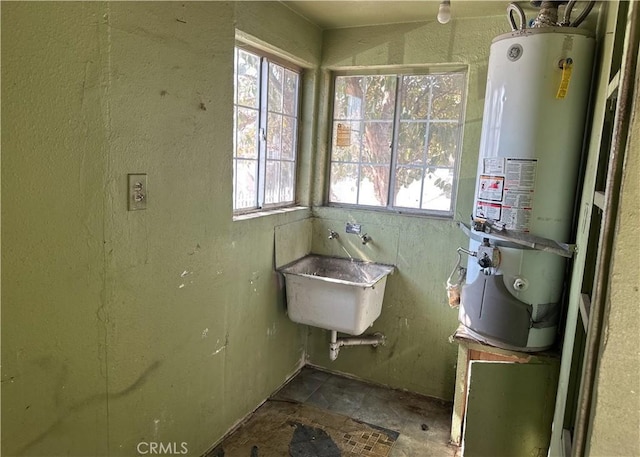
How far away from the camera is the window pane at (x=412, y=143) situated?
103 inches

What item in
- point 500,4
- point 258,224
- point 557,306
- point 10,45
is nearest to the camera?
point 10,45

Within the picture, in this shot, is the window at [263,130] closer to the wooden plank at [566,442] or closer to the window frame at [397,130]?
the window frame at [397,130]

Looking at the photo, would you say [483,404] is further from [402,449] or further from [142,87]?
[142,87]

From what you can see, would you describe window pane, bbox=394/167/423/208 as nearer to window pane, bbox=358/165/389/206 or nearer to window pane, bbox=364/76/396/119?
window pane, bbox=358/165/389/206

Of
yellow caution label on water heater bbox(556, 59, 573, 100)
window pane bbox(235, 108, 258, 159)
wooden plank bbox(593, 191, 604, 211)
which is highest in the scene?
yellow caution label on water heater bbox(556, 59, 573, 100)

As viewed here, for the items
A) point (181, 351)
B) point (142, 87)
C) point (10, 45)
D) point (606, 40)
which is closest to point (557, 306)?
point (606, 40)

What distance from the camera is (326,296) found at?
2414 millimetres

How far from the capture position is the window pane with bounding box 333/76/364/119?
2.73 m

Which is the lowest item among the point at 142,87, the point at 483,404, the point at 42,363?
the point at 483,404

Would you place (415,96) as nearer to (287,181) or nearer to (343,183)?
(343,183)

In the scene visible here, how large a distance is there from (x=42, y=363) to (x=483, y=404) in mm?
1644

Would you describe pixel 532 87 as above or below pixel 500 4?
below

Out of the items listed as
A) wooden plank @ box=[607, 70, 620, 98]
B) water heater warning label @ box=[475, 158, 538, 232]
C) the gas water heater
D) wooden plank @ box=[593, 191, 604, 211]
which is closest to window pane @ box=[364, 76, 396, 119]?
the gas water heater

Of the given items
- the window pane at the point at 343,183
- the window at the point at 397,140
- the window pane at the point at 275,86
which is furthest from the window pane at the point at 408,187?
the window pane at the point at 275,86
